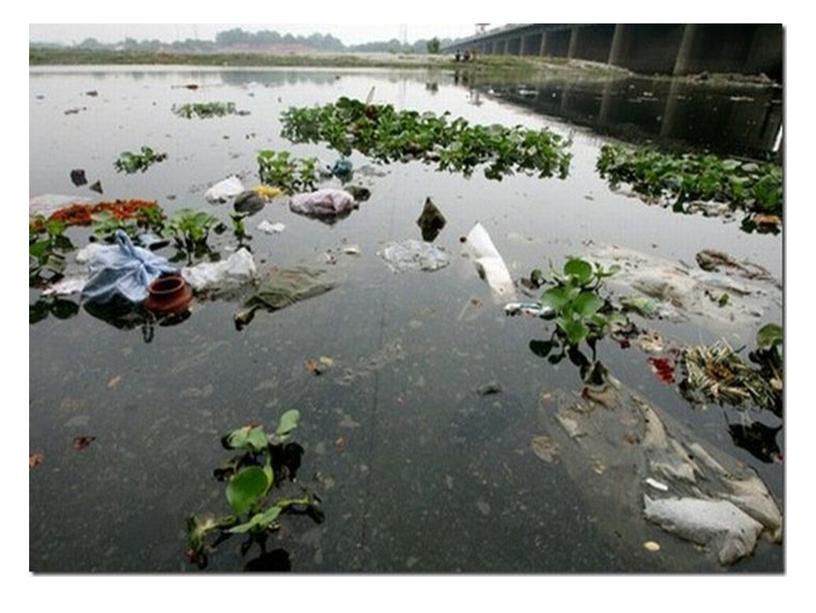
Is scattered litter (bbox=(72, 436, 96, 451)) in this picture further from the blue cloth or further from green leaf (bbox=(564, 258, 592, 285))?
green leaf (bbox=(564, 258, 592, 285))

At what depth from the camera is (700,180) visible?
7.57 m

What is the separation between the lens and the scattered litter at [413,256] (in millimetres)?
5043

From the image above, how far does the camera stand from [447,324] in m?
4.07

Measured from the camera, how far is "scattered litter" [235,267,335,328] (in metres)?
4.21

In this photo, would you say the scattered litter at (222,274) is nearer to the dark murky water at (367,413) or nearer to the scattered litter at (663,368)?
the dark murky water at (367,413)

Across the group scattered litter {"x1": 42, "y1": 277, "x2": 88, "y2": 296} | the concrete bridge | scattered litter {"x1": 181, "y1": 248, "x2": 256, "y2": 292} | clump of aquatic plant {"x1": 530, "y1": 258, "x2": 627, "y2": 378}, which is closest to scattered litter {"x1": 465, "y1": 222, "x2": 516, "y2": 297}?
clump of aquatic plant {"x1": 530, "y1": 258, "x2": 627, "y2": 378}

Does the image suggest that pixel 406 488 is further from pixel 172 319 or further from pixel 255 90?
pixel 255 90

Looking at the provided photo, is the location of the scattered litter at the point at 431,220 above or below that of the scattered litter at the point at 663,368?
above

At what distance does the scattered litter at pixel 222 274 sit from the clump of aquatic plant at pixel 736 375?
150 inches

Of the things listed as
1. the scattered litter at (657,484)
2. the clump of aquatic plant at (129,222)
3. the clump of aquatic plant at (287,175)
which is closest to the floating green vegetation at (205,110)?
the clump of aquatic plant at (287,175)

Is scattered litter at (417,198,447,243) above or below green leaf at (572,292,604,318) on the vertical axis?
above

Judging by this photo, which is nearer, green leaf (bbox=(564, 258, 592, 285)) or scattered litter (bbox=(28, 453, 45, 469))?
scattered litter (bbox=(28, 453, 45, 469))

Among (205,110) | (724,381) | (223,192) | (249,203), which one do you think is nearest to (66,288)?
(249,203)

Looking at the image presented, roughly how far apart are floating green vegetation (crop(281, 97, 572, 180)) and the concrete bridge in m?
17.0
